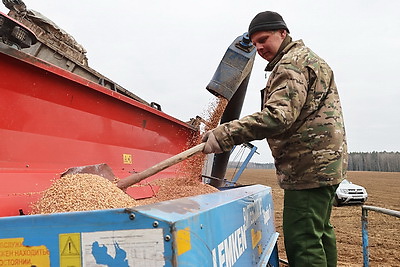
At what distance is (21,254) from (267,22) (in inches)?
68.1

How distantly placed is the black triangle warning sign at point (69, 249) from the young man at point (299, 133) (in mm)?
1026

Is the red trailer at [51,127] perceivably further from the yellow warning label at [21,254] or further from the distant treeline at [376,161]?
the distant treeline at [376,161]

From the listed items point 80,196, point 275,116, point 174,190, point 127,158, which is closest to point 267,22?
point 275,116

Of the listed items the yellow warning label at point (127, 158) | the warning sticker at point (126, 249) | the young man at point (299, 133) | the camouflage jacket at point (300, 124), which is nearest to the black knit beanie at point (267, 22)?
the young man at point (299, 133)

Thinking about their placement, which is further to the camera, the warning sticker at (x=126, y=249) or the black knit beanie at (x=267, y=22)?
the black knit beanie at (x=267, y=22)

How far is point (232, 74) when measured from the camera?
166 inches

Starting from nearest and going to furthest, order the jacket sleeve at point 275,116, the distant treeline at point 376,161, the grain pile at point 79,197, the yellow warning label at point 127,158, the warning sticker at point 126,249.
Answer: the warning sticker at point 126,249, the grain pile at point 79,197, the jacket sleeve at point 275,116, the yellow warning label at point 127,158, the distant treeline at point 376,161

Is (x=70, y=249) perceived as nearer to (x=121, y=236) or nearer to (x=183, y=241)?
(x=121, y=236)

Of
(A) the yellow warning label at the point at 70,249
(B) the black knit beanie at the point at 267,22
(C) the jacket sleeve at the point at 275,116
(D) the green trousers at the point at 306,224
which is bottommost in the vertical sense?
(D) the green trousers at the point at 306,224

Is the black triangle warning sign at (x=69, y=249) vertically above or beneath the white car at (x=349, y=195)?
above

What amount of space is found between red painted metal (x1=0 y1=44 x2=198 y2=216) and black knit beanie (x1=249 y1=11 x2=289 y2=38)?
4.55 ft

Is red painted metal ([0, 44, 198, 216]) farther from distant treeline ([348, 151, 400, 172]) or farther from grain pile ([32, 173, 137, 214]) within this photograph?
distant treeline ([348, 151, 400, 172])

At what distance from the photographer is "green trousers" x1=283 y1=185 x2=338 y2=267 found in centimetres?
211

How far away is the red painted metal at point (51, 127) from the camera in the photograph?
7.64ft
